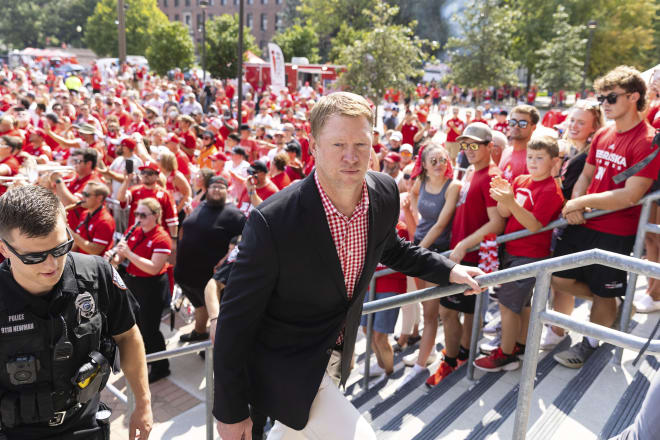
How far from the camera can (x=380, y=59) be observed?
17359 millimetres

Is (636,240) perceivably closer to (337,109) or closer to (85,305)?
(337,109)

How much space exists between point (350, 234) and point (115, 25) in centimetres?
6863

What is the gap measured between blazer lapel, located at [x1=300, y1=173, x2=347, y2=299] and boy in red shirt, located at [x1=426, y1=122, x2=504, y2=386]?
92.9 inches

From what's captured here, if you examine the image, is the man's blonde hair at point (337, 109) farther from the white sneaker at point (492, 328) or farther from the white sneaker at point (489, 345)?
the white sneaker at point (492, 328)

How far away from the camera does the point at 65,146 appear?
1028 centimetres

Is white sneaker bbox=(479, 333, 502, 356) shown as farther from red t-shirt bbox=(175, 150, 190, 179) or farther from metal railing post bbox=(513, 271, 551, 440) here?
red t-shirt bbox=(175, 150, 190, 179)

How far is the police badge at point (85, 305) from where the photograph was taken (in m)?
2.24

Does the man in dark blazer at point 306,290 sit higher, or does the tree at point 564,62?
the tree at point 564,62

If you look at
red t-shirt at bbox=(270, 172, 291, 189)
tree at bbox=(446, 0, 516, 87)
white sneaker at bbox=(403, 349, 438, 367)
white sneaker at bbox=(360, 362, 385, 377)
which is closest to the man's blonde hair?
white sneaker at bbox=(403, 349, 438, 367)

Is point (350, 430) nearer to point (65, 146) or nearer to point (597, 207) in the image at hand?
point (597, 207)

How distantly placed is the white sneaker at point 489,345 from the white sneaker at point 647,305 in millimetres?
1166

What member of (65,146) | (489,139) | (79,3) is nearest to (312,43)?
(65,146)

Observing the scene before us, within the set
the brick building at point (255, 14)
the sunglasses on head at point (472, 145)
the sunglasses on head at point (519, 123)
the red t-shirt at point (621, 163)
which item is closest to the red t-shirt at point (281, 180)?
the sunglasses on head at point (519, 123)

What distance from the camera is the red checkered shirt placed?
1.96 m
